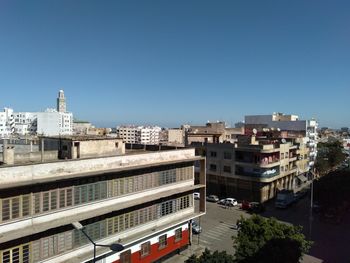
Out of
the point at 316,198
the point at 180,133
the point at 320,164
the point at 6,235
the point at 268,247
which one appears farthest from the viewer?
the point at 180,133

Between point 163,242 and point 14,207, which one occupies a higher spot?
point 14,207

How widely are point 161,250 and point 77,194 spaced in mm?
12166

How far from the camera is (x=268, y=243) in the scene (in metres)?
25.1

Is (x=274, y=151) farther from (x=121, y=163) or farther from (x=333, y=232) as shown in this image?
(x=121, y=163)

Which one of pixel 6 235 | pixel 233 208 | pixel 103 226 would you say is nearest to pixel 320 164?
pixel 233 208

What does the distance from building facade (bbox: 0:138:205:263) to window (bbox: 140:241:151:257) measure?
91 mm

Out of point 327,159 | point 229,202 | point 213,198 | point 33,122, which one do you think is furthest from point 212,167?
point 33,122

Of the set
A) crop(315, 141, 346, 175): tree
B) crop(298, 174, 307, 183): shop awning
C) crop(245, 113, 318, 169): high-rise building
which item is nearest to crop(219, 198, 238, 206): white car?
crop(298, 174, 307, 183): shop awning

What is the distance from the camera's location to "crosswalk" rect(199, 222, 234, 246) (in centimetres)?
3882

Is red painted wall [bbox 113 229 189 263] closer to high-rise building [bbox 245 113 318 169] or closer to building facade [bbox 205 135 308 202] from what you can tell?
building facade [bbox 205 135 308 202]

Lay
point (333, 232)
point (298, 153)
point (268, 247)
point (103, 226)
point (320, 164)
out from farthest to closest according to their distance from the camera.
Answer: point (320, 164), point (298, 153), point (333, 232), point (103, 226), point (268, 247)

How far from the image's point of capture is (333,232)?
1722 inches

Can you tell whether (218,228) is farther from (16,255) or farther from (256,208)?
(16,255)

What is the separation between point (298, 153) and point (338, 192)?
2149cm
